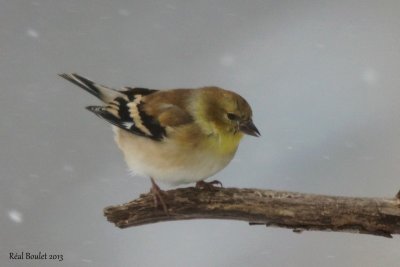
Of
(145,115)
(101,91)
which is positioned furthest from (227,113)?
(101,91)

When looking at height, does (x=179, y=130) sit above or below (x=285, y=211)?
above

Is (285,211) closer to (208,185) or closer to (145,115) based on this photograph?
(208,185)

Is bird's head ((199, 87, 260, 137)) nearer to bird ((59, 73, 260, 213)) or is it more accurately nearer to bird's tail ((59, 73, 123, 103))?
bird ((59, 73, 260, 213))

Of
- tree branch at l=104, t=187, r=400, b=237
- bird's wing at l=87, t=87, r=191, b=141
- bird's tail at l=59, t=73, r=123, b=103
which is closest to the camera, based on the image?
tree branch at l=104, t=187, r=400, b=237

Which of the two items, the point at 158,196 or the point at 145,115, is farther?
the point at 145,115

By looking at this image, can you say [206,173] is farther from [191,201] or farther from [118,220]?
[118,220]

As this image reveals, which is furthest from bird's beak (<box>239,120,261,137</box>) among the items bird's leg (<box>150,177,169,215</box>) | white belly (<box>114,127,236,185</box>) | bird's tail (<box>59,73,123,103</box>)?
bird's tail (<box>59,73,123,103</box>)

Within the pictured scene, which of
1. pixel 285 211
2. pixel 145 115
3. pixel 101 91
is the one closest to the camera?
pixel 285 211

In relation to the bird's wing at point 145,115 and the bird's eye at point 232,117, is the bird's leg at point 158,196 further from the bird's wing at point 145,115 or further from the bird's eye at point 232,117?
the bird's eye at point 232,117
